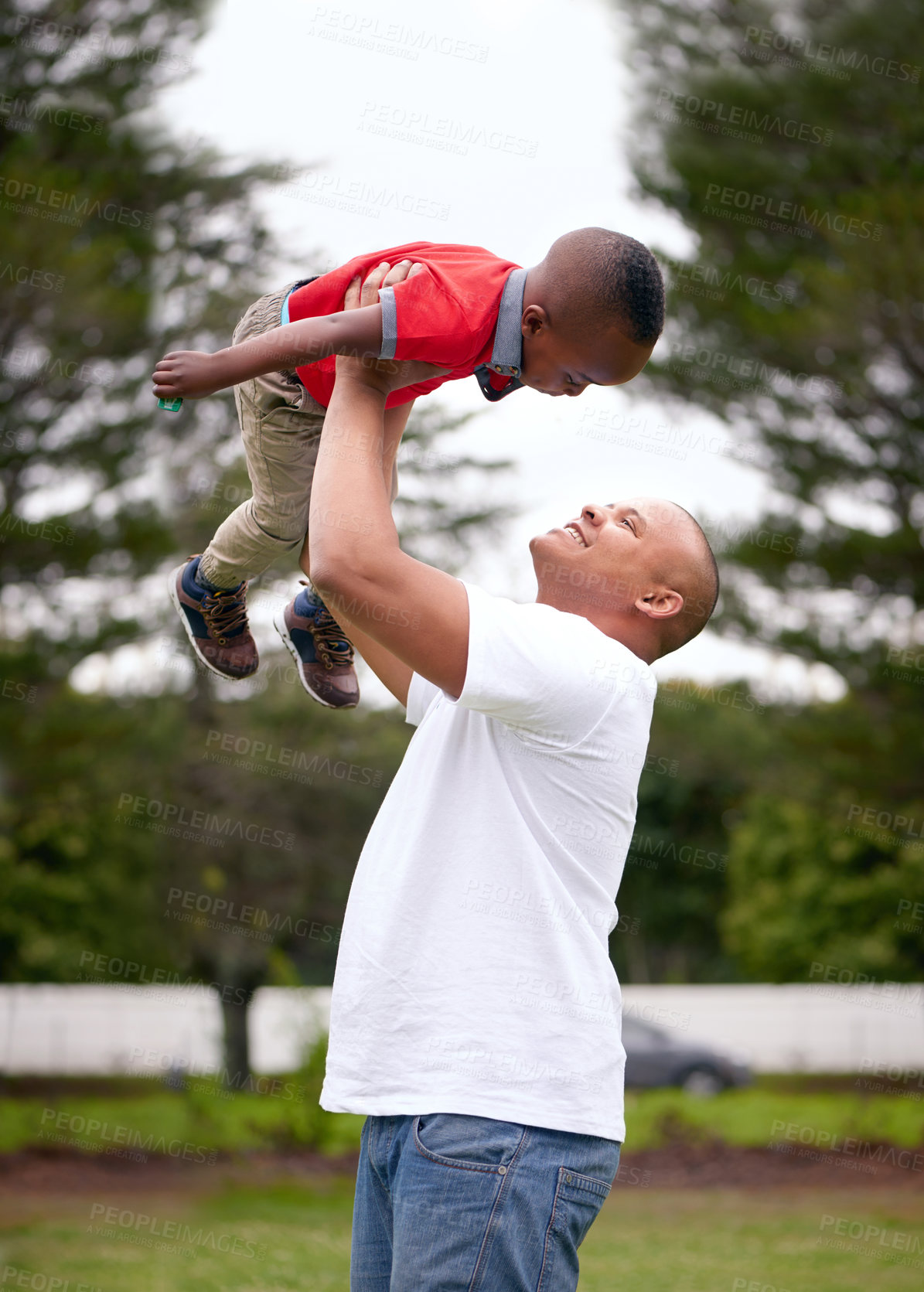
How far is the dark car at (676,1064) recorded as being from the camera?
15750 mm

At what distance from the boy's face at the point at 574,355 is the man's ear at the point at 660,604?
0.37m

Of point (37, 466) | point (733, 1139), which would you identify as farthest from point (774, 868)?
point (37, 466)

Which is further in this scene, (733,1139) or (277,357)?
(733,1139)

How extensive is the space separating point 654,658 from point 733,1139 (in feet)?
37.6

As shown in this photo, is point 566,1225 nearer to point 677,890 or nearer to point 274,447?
point 274,447

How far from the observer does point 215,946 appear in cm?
1270

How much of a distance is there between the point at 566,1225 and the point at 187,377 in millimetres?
1405

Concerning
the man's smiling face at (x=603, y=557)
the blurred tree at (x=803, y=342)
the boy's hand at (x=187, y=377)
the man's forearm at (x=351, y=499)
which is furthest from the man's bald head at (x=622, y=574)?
the blurred tree at (x=803, y=342)

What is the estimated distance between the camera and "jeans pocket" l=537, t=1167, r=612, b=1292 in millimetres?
1675

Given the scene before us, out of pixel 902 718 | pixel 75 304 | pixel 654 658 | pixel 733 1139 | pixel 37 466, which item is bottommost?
pixel 733 1139

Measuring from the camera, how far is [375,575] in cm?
166

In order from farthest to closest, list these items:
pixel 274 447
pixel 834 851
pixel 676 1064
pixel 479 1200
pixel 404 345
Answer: pixel 834 851
pixel 676 1064
pixel 274 447
pixel 404 345
pixel 479 1200

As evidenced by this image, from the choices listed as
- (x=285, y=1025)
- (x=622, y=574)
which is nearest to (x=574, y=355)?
(x=622, y=574)

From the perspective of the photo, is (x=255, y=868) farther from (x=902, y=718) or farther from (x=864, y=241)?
(x=864, y=241)
